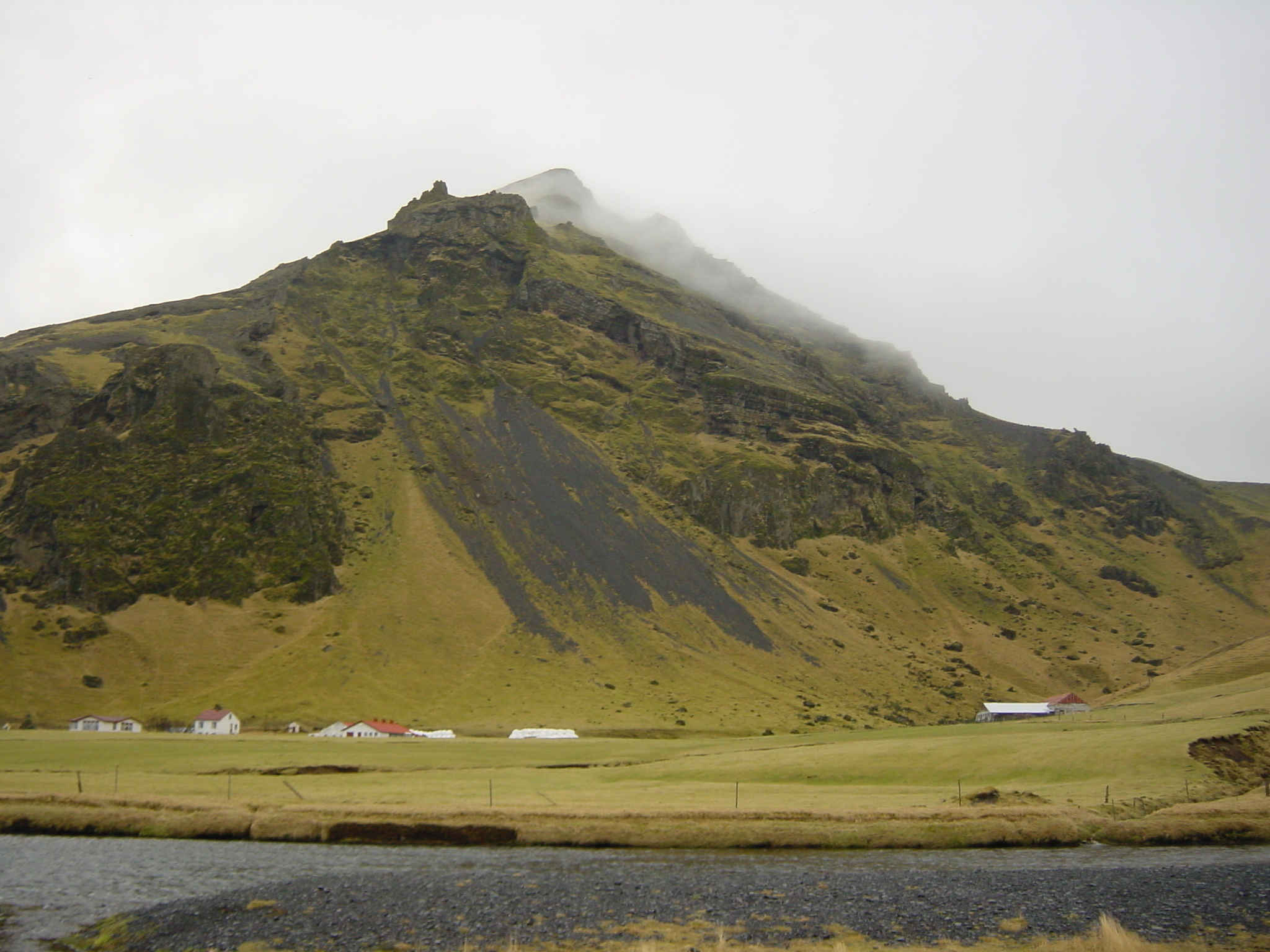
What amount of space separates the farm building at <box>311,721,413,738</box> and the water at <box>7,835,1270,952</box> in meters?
66.4

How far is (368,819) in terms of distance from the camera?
41.6 m

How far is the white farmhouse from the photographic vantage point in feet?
348

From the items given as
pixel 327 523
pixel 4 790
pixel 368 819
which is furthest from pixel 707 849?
pixel 327 523

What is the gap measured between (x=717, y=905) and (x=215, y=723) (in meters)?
97.2

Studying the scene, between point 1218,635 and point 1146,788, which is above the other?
point 1146,788

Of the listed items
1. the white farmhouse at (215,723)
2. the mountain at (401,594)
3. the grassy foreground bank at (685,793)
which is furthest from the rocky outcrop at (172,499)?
the grassy foreground bank at (685,793)

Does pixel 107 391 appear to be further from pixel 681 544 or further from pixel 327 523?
pixel 681 544

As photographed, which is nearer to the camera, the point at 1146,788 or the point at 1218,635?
the point at 1146,788

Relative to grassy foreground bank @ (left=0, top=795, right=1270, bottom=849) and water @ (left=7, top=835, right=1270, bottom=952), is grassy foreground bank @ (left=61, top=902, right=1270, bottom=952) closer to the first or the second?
water @ (left=7, top=835, right=1270, bottom=952)

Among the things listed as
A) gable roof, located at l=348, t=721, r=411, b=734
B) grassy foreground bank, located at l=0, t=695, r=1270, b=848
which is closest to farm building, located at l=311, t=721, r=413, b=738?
gable roof, located at l=348, t=721, r=411, b=734

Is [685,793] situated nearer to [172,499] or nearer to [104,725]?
[104,725]

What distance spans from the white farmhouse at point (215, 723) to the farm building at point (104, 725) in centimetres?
633

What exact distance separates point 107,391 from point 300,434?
3473cm

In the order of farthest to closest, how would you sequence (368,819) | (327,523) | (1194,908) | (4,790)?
(327,523) < (4,790) < (368,819) < (1194,908)
